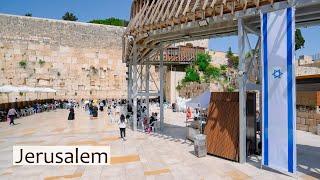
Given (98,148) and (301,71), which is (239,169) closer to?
(98,148)

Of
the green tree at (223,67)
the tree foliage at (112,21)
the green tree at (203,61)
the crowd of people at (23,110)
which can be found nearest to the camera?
the crowd of people at (23,110)

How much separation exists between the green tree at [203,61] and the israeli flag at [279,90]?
135 ft

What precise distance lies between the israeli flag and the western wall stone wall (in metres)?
40.0

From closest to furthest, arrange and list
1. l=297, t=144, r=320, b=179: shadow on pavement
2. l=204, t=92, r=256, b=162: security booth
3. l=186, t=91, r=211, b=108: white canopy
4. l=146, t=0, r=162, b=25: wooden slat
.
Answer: l=297, t=144, r=320, b=179: shadow on pavement, l=204, t=92, r=256, b=162: security booth, l=186, t=91, r=211, b=108: white canopy, l=146, t=0, r=162, b=25: wooden slat

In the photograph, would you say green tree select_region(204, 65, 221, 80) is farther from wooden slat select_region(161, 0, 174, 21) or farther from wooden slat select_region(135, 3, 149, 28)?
wooden slat select_region(161, 0, 174, 21)

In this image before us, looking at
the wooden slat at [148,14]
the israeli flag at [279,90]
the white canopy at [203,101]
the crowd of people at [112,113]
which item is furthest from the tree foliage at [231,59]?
the israeli flag at [279,90]

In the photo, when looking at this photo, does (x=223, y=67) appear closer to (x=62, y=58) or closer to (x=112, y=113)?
(x=62, y=58)

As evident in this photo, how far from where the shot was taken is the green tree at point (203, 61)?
50656 millimetres

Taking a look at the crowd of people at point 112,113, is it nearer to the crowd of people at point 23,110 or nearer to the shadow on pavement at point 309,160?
the crowd of people at point 23,110

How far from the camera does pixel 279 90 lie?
9.11m

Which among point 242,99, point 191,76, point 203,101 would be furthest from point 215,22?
point 191,76

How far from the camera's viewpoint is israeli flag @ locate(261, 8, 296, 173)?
8781mm

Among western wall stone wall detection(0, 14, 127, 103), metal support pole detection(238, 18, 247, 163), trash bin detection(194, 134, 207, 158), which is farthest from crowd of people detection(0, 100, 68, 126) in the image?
metal support pole detection(238, 18, 247, 163)

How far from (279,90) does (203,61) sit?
4264cm
